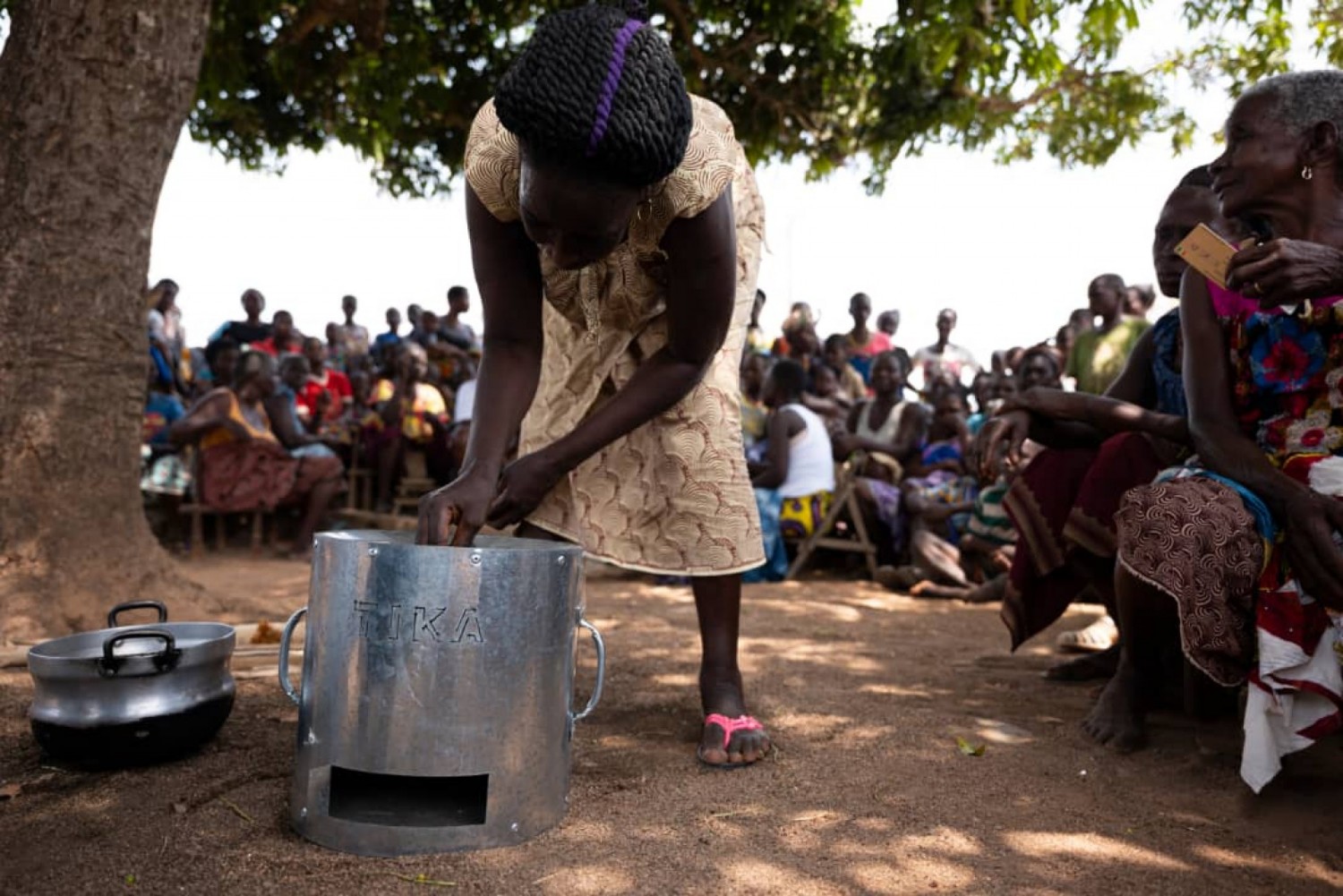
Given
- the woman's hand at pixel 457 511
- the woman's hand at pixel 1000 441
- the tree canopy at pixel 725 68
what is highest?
the tree canopy at pixel 725 68

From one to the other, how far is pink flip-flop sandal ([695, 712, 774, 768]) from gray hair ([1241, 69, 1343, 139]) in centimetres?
184

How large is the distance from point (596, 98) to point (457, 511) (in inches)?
34.3

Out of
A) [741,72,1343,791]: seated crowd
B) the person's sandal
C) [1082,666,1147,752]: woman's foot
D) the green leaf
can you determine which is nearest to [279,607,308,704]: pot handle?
the green leaf

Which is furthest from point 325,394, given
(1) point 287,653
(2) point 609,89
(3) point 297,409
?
(2) point 609,89

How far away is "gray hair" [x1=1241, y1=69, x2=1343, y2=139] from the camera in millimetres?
2250

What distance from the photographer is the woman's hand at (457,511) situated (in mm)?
2025

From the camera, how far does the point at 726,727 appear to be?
2430mm

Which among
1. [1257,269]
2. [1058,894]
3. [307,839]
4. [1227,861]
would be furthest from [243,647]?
[1257,269]

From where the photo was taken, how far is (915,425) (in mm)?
7477

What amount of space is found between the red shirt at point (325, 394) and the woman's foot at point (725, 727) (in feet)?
26.5

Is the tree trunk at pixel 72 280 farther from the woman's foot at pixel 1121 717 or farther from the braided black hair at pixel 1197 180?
the braided black hair at pixel 1197 180

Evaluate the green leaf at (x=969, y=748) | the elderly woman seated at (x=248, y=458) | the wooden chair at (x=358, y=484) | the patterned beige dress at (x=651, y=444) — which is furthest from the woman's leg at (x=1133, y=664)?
the wooden chair at (x=358, y=484)

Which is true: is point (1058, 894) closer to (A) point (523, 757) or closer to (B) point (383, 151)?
(A) point (523, 757)

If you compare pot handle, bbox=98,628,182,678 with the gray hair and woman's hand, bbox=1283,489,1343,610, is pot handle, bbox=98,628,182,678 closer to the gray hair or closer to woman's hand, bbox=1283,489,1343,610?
woman's hand, bbox=1283,489,1343,610
